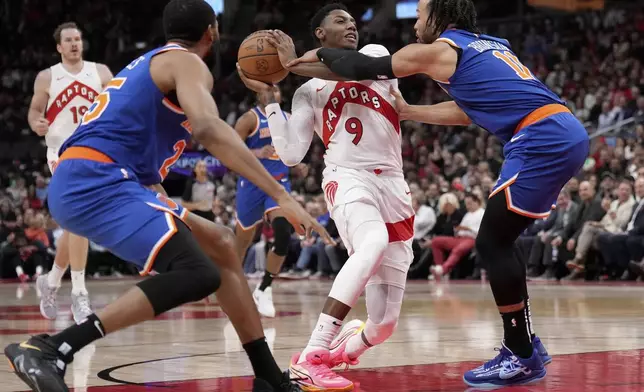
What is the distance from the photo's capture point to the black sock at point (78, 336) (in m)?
3.86

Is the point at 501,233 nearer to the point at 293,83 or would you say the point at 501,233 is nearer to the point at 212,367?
the point at 212,367

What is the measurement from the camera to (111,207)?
3990 mm

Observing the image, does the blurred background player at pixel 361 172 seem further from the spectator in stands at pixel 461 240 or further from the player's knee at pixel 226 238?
the spectator in stands at pixel 461 240

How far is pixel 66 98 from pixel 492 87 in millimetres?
4763

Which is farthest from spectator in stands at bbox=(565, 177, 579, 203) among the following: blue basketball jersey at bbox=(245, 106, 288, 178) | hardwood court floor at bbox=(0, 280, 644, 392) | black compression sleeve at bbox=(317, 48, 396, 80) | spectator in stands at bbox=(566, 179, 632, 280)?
black compression sleeve at bbox=(317, 48, 396, 80)

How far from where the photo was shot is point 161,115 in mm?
4152

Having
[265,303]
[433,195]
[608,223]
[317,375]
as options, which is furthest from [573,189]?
[317,375]

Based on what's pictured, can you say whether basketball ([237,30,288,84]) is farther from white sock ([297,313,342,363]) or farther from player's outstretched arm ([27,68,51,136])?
player's outstretched arm ([27,68,51,136])

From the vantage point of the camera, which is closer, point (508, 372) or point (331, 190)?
point (508, 372)

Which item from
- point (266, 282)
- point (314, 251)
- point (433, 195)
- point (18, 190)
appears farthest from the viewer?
point (18, 190)

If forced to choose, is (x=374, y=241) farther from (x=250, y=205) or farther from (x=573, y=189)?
(x=573, y=189)

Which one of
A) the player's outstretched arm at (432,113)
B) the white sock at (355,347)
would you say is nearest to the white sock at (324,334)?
the white sock at (355,347)

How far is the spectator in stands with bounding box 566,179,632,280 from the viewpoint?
46.6 ft

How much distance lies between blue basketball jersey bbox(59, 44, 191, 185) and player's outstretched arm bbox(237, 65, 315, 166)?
131 centimetres
